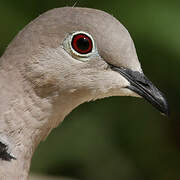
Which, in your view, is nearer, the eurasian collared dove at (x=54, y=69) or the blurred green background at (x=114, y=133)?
the eurasian collared dove at (x=54, y=69)

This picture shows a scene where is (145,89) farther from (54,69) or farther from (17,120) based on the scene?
(17,120)

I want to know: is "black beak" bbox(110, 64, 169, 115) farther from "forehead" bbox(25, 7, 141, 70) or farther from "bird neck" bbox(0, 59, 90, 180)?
"bird neck" bbox(0, 59, 90, 180)

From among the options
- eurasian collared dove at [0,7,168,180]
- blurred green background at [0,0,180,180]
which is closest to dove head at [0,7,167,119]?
eurasian collared dove at [0,7,168,180]

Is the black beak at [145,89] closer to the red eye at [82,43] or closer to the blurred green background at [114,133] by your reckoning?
the red eye at [82,43]

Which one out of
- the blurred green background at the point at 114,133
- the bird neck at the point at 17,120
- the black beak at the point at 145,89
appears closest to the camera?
the bird neck at the point at 17,120

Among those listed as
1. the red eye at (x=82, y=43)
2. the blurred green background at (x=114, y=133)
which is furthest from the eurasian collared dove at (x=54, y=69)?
the blurred green background at (x=114, y=133)

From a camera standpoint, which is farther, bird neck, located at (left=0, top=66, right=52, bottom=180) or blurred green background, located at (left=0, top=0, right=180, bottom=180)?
blurred green background, located at (left=0, top=0, right=180, bottom=180)

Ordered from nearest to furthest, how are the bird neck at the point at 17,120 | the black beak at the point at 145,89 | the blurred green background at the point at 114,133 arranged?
the bird neck at the point at 17,120
the black beak at the point at 145,89
the blurred green background at the point at 114,133
